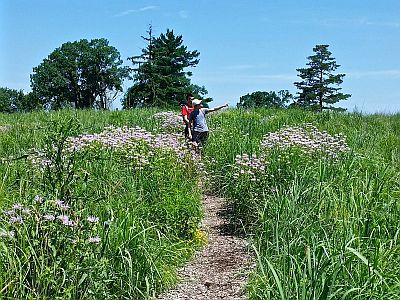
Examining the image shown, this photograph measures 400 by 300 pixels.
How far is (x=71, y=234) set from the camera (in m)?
4.05

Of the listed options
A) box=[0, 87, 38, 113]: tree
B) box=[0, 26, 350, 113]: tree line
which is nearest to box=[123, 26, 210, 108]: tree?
box=[0, 26, 350, 113]: tree line

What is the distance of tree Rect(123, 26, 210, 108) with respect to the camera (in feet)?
138

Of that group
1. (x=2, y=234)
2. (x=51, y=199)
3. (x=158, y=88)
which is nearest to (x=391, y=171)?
(x=51, y=199)

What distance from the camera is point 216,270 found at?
5.61 metres

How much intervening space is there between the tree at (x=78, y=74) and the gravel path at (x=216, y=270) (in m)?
45.2

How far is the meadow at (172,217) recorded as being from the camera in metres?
3.85

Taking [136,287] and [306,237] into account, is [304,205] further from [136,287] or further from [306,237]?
[136,287]

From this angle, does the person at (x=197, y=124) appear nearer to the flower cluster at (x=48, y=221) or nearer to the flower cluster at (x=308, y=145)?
the flower cluster at (x=308, y=145)

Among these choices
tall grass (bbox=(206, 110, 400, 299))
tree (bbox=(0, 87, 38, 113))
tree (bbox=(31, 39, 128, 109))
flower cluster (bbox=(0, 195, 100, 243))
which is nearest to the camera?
tall grass (bbox=(206, 110, 400, 299))

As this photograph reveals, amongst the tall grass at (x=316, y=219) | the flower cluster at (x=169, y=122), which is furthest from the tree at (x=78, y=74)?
the tall grass at (x=316, y=219)

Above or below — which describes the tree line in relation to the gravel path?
above

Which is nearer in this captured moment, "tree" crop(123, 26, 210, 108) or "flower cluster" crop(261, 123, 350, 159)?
"flower cluster" crop(261, 123, 350, 159)

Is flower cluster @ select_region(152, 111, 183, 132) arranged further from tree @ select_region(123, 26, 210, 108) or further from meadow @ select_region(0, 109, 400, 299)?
tree @ select_region(123, 26, 210, 108)

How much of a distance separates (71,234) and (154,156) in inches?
142
